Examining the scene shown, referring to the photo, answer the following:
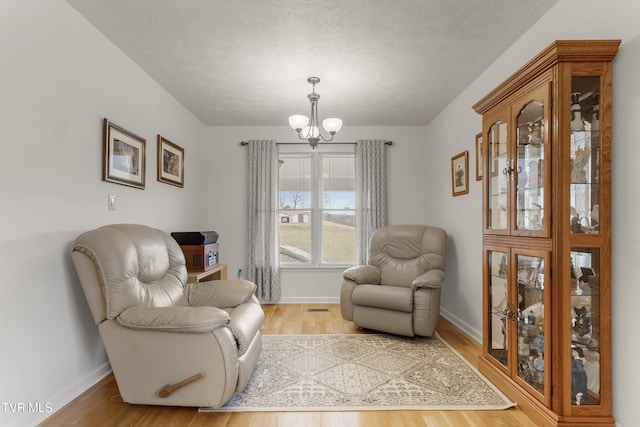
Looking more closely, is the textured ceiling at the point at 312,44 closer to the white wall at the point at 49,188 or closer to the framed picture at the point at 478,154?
the white wall at the point at 49,188

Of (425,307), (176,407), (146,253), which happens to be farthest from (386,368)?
(146,253)

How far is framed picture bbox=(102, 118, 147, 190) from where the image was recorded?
103 inches

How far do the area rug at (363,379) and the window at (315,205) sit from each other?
6.00 ft

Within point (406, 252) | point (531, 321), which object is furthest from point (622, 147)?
point (406, 252)

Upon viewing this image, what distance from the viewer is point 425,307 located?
3.34 metres

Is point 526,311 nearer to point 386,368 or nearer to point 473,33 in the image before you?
point 386,368

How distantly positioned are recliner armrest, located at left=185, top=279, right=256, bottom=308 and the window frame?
→ 7.10 feet

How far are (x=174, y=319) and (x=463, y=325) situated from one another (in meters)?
3.01

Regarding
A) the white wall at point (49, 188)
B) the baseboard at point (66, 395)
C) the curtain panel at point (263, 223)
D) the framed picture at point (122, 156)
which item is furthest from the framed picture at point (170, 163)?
the baseboard at point (66, 395)

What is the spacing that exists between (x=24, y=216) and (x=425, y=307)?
3.09 metres

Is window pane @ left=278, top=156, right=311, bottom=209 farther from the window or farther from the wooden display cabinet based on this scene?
the wooden display cabinet

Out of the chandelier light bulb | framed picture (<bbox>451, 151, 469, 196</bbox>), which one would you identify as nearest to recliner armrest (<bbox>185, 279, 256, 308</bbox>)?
the chandelier light bulb

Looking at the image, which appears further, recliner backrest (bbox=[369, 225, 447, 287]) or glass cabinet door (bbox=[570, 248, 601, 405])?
recliner backrest (bbox=[369, 225, 447, 287])

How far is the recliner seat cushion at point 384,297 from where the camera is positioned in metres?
3.38
